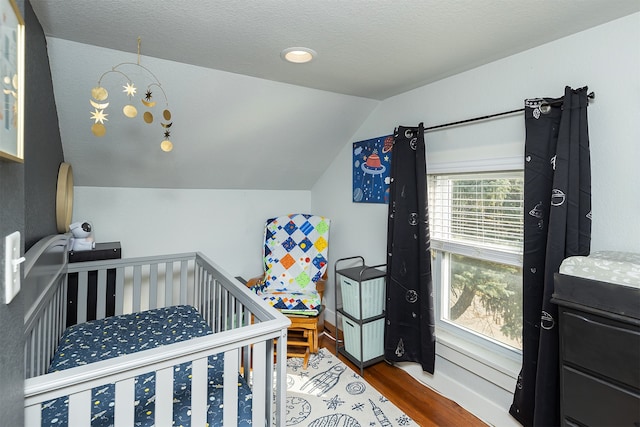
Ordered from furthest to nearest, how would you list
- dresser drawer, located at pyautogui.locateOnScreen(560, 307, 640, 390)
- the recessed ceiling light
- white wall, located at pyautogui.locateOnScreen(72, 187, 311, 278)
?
white wall, located at pyautogui.locateOnScreen(72, 187, 311, 278)
the recessed ceiling light
dresser drawer, located at pyautogui.locateOnScreen(560, 307, 640, 390)

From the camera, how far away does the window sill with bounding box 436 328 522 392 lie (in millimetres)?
1854

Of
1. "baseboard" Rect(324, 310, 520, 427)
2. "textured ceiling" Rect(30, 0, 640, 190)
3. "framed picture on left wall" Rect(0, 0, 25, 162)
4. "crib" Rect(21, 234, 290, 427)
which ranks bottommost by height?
"baseboard" Rect(324, 310, 520, 427)

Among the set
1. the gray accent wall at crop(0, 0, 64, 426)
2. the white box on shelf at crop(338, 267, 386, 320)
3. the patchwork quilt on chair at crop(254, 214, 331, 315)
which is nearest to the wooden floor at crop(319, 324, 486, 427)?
the white box on shelf at crop(338, 267, 386, 320)

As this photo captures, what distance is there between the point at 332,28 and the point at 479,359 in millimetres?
2056

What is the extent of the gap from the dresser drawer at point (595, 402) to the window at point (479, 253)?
678 mm

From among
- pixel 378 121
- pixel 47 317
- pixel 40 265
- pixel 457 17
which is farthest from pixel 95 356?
pixel 378 121

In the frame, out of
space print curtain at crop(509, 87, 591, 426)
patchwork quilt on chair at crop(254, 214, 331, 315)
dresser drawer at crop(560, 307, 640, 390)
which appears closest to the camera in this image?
dresser drawer at crop(560, 307, 640, 390)

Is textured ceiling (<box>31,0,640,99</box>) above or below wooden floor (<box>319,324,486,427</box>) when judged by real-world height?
above

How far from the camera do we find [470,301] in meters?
2.20

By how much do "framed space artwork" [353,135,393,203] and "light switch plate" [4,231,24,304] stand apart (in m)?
2.30

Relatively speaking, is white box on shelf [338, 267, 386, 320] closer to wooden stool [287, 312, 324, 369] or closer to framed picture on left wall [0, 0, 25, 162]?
wooden stool [287, 312, 324, 369]

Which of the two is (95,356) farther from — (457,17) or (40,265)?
(457,17)

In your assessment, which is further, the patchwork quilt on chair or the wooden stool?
the patchwork quilt on chair

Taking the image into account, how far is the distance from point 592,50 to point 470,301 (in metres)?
1.55
